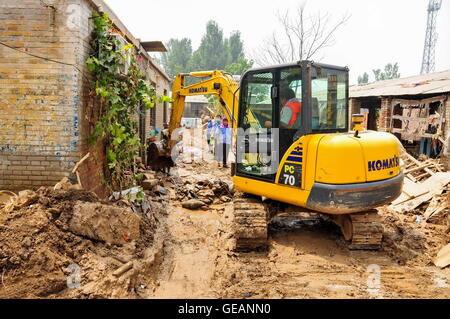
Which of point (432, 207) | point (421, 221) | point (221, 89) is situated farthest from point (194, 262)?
point (432, 207)

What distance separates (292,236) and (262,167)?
4.42 ft

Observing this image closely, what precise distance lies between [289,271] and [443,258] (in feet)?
7.82

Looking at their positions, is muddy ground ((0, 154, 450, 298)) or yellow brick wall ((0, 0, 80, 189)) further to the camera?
yellow brick wall ((0, 0, 80, 189))

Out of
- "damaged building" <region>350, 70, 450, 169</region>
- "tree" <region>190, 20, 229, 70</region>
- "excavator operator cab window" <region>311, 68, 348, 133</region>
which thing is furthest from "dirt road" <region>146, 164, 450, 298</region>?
"tree" <region>190, 20, 229, 70</region>

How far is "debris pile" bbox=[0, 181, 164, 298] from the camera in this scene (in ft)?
11.7

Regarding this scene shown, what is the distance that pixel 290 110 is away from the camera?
5309mm

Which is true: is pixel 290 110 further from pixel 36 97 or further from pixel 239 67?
pixel 239 67

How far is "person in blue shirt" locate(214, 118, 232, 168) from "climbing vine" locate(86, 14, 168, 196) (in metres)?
6.33

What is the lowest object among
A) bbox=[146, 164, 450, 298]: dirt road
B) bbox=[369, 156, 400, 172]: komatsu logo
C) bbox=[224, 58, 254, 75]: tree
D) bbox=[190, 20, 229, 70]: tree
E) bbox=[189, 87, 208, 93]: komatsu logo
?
bbox=[146, 164, 450, 298]: dirt road

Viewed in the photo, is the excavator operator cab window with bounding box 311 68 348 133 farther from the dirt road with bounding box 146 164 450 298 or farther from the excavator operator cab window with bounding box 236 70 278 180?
the dirt road with bounding box 146 164 450 298

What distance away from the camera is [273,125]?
5.54 meters

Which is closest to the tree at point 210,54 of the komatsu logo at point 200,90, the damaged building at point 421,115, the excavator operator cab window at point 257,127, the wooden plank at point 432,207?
the damaged building at point 421,115

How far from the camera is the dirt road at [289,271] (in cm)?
418
